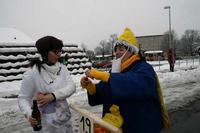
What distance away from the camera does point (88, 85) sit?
11.5 ft

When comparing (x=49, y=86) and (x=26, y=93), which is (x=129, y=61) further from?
(x=26, y=93)

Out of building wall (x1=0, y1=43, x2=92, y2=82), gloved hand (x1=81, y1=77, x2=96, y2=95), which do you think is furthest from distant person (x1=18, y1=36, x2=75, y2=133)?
building wall (x1=0, y1=43, x2=92, y2=82)

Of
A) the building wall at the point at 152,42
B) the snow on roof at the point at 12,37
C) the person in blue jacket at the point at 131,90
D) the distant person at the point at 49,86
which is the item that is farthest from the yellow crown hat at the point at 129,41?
the building wall at the point at 152,42

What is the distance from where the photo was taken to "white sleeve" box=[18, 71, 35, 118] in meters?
3.28

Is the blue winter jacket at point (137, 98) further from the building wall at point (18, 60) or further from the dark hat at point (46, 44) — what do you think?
the building wall at point (18, 60)

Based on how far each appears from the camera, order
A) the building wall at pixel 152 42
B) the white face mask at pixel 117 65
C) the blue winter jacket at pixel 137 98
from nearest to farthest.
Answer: the blue winter jacket at pixel 137 98 → the white face mask at pixel 117 65 → the building wall at pixel 152 42

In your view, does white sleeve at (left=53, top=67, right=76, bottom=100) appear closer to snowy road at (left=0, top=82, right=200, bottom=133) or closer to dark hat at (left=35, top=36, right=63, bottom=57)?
dark hat at (left=35, top=36, right=63, bottom=57)

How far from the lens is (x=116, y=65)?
337cm

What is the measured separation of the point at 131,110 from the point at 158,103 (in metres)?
0.32

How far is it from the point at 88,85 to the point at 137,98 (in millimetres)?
645

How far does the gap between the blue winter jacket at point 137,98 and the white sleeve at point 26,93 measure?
77 cm

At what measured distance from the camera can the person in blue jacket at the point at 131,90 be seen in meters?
3.01

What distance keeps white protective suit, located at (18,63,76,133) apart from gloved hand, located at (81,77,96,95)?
15 centimetres

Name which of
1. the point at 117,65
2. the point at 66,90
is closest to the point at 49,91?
the point at 66,90
